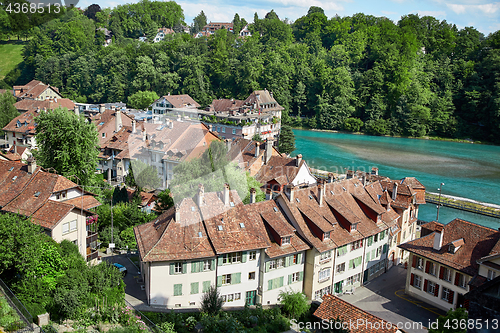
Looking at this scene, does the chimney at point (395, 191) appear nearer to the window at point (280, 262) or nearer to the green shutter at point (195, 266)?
the window at point (280, 262)

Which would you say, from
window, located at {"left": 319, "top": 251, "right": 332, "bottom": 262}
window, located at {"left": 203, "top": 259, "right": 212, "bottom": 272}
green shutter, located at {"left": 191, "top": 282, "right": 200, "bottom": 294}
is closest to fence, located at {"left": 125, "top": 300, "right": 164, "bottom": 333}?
green shutter, located at {"left": 191, "top": 282, "right": 200, "bottom": 294}

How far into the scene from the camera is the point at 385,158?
227 ft

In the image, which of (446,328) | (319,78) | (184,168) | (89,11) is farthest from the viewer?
(89,11)

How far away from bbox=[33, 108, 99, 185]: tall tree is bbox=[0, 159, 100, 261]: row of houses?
604 cm

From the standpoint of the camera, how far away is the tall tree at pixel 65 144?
3344 centimetres

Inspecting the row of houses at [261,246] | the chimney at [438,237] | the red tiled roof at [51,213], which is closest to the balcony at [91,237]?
the red tiled roof at [51,213]

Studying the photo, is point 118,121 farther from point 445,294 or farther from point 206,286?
point 445,294

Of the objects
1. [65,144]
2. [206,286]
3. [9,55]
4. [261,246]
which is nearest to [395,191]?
[261,246]

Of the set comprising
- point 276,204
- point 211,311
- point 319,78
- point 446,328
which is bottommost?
point 211,311

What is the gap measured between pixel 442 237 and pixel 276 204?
9.48 m

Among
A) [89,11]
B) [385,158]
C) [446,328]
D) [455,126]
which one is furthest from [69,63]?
[446,328]

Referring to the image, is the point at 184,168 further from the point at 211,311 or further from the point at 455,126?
the point at 455,126

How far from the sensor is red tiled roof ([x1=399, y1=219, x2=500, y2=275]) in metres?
23.5

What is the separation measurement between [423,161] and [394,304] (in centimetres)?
4825
